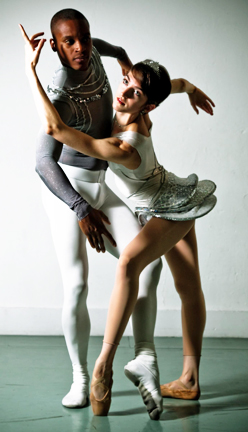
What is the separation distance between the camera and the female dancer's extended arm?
2.19 m

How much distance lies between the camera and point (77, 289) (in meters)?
2.49

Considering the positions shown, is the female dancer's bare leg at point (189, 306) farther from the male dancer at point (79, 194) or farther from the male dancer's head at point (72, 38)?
the male dancer's head at point (72, 38)

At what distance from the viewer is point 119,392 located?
283cm

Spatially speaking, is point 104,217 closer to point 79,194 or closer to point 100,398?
point 79,194

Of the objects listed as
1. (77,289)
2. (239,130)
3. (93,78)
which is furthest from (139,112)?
(239,130)

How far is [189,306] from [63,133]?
3.57 ft

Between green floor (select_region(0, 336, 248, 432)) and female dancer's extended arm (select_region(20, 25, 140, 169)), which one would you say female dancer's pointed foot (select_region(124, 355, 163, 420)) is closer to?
green floor (select_region(0, 336, 248, 432))

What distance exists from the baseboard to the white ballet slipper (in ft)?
4.91

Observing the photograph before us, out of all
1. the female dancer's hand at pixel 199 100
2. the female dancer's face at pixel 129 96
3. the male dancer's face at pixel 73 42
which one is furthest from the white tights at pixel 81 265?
the female dancer's hand at pixel 199 100

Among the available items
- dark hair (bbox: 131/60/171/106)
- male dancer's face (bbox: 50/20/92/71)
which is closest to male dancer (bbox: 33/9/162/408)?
male dancer's face (bbox: 50/20/92/71)

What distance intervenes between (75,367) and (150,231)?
0.76 metres

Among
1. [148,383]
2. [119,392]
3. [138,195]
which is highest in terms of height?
[138,195]

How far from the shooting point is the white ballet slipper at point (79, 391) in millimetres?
2547

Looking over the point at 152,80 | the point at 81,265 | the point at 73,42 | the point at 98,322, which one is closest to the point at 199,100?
the point at 152,80
